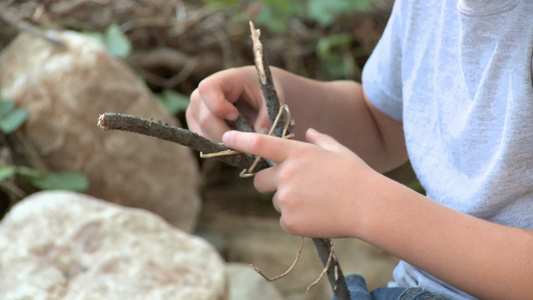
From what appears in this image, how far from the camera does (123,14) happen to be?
1.76 m

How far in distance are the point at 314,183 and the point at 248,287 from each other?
1.04 metres

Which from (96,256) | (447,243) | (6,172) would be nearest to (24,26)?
(6,172)

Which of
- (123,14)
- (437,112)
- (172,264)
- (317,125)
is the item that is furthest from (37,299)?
(123,14)

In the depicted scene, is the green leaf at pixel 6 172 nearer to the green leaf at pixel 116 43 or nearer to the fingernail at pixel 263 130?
the green leaf at pixel 116 43

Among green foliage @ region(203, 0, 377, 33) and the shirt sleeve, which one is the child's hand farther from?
green foliage @ region(203, 0, 377, 33)

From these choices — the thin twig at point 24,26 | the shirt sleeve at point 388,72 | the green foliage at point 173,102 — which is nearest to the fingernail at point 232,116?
the shirt sleeve at point 388,72

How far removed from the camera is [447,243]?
0.52m

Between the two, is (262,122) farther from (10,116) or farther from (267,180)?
(10,116)

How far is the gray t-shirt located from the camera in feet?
1.82

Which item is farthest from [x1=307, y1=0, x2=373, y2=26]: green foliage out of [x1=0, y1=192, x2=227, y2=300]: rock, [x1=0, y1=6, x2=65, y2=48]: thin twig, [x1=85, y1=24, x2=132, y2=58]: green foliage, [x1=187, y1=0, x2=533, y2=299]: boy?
[x1=187, y1=0, x2=533, y2=299]: boy

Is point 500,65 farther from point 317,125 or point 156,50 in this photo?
point 156,50

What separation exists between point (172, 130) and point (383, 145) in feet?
1.37

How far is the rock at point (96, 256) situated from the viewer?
3.50ft

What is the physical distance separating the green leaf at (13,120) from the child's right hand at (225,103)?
2.79 feet
